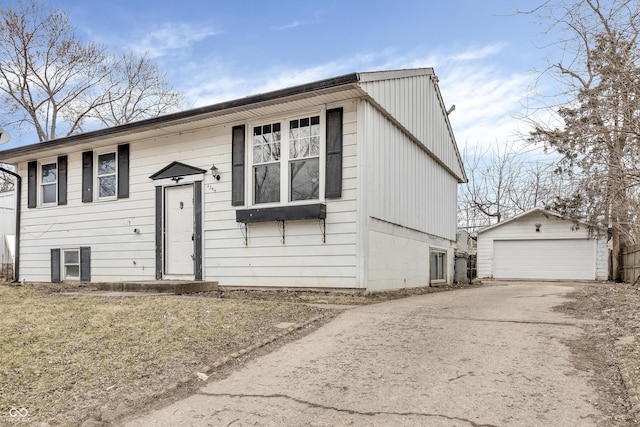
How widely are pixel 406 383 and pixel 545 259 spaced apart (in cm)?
1819

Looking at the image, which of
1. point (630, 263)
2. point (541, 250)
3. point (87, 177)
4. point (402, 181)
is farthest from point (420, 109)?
point (541, 250)

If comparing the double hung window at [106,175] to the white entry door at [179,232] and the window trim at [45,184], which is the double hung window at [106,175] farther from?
the white entry door at [179,232]

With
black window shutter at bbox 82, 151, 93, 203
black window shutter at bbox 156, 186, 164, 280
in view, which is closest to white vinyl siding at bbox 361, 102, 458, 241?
black window shutter at bbox 156, 186, 164, 280

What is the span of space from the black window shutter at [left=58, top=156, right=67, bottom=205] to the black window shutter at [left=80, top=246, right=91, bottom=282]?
146 centimetres

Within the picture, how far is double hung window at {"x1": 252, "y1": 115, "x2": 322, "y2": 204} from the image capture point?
27.1 feet

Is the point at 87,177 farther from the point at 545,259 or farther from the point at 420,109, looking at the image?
the point at 545,259

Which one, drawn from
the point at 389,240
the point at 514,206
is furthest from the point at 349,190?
the point at 514,206

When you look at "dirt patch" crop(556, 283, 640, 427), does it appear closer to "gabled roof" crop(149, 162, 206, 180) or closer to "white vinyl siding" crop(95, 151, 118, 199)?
"gabled roof" crop(149, 162, 206, 180)

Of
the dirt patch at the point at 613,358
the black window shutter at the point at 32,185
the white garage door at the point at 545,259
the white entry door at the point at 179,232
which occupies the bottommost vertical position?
the white garage door at the point at 545,259

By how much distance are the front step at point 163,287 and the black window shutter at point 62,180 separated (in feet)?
12.3

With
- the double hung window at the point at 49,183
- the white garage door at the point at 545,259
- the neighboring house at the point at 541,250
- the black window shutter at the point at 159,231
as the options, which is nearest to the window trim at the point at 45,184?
the double hung window at the point at 49,183

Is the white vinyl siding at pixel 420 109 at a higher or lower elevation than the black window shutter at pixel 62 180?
higher

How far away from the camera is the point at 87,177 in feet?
36.9

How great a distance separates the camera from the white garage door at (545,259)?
60.0ft
